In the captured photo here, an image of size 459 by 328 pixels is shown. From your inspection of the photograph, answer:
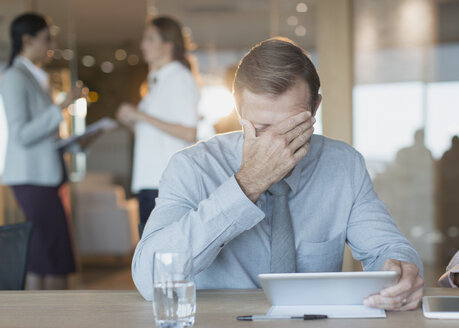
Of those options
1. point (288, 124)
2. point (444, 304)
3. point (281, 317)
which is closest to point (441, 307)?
point (444, 304)

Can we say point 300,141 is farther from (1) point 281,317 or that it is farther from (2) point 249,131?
(1) point 281,317

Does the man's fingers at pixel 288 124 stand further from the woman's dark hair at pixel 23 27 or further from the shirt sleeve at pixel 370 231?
the woman's dark hair at pixel 23 27

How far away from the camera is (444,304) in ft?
4.02

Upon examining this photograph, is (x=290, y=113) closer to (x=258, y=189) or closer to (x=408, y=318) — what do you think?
(x=258, y=189)

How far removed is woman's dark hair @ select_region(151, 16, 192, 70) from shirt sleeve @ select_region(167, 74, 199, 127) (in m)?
0.15

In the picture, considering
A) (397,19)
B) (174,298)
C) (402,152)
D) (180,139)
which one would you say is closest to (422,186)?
(402,152)

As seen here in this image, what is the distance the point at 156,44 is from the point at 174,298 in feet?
7.32

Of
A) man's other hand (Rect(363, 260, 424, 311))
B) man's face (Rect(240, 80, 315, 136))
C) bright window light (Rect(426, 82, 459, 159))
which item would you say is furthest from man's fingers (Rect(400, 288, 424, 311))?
bright window light (Rect(426, 82, 459, 159))

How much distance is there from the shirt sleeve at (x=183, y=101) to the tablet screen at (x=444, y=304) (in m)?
1.88

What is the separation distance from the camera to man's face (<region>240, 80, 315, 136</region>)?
157 centimetres

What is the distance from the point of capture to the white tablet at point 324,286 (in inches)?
46.1

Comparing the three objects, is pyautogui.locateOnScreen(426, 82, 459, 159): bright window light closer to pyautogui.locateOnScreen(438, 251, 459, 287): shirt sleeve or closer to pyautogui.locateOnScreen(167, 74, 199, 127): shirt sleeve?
pyautogui.locateOnScreen(167, 74, 199, 127): shirt sleeve

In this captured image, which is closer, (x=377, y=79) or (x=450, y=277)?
(x=450, y=277)

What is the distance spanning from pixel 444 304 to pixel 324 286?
0.24 m
